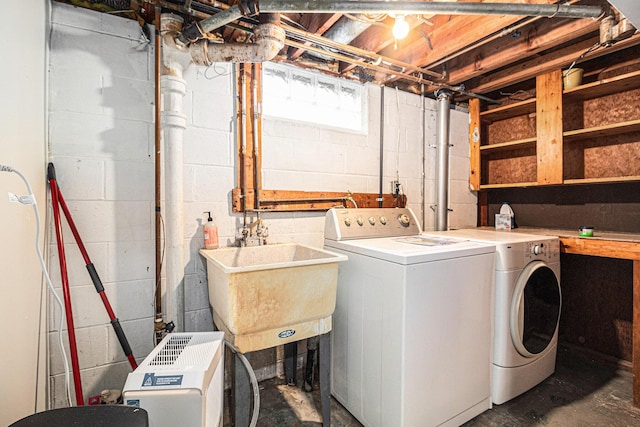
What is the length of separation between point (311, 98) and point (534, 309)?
2100 mm

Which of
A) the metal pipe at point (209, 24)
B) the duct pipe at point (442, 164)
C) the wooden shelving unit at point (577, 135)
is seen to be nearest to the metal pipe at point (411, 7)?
the metal pipe at point (209, 24)

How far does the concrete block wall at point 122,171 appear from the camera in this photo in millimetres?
1478

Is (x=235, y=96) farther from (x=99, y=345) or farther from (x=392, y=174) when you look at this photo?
(x=99, y=345)

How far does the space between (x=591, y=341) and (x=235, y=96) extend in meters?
3.35

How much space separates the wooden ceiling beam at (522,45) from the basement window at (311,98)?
90 centimetres

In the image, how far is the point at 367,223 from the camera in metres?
2.02

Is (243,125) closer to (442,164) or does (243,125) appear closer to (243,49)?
(243,49)

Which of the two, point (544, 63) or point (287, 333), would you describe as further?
point (544, 63)

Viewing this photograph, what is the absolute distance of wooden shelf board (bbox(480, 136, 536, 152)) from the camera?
252 cm

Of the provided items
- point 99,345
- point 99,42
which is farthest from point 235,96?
point 99,345

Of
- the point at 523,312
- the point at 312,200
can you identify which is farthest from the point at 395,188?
the point at 523,312

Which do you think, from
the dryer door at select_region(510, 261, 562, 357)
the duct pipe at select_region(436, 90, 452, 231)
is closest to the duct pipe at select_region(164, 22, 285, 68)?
the duct pipe at select_region(436, 90, 452, 231)

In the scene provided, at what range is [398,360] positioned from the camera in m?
1.39

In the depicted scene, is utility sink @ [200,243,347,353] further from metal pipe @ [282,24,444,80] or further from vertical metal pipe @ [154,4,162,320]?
metal pipe @ [282,24,444,80]
